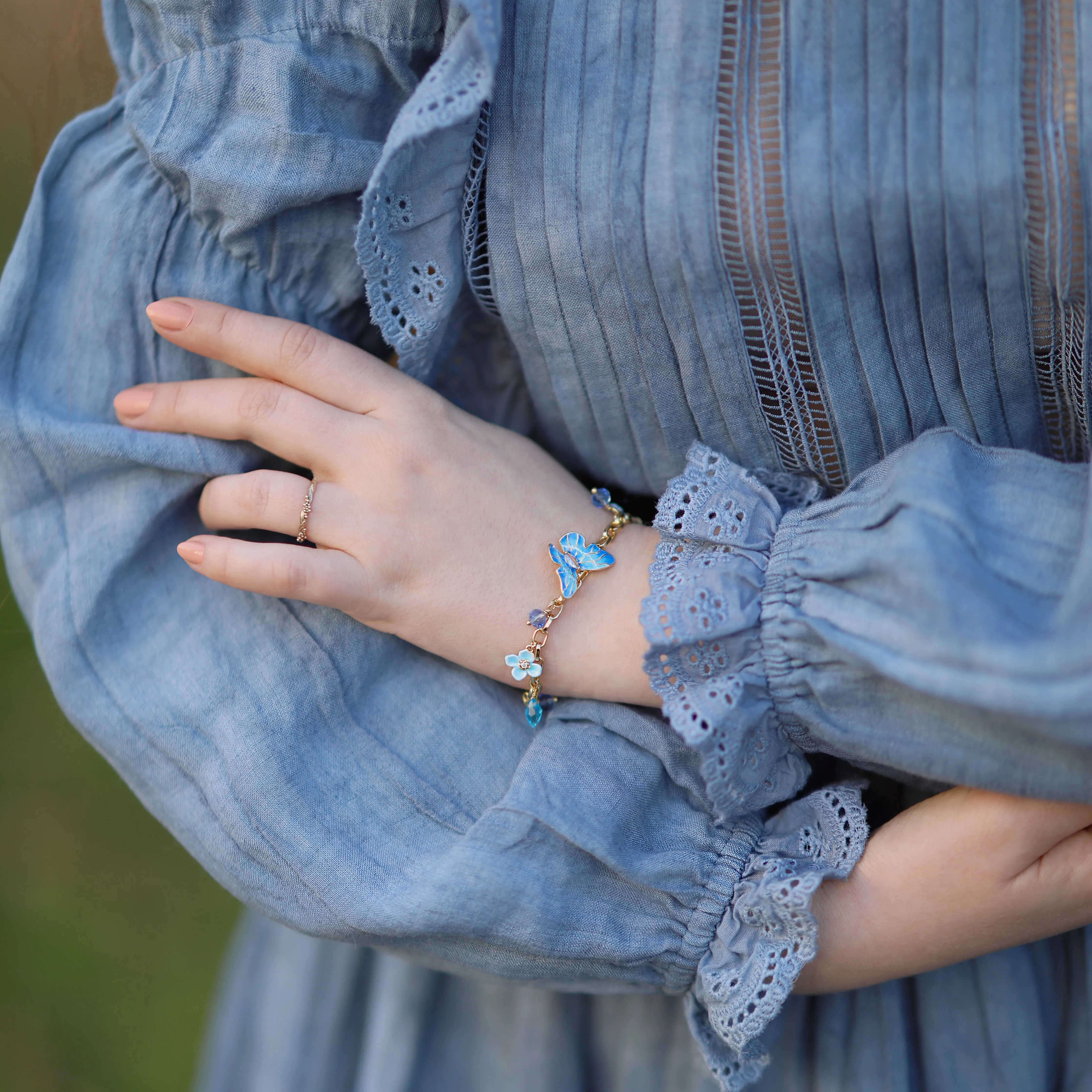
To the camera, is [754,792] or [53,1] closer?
[754,792]

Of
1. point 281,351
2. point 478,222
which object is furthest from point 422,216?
point 281,351

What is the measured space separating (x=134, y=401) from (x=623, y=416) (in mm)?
493

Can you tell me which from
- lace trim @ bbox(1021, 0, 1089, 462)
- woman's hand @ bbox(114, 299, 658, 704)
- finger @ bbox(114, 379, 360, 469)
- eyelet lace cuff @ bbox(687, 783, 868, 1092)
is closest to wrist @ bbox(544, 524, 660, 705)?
woman's hand @ bbox(114, 299, 658, 704)

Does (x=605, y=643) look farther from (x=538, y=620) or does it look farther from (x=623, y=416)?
(x=623, y=416)

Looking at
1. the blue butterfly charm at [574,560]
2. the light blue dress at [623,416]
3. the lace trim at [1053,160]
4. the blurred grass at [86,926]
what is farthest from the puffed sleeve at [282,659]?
the blurred grass at [86,926]

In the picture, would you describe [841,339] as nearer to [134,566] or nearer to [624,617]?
[624,617]

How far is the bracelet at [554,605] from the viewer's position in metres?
0.86

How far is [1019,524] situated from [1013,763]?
19cm

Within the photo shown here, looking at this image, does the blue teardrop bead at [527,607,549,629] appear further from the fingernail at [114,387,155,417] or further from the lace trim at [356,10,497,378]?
the fingernail at [114,387,155,417]

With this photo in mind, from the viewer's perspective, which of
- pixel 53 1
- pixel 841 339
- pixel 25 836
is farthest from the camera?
pixel 25 836

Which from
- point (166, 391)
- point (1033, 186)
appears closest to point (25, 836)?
point (166, 391)

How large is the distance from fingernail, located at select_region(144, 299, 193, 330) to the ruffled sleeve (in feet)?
1.60

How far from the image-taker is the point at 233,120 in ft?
2.56

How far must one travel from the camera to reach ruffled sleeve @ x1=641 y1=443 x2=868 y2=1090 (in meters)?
0.75
